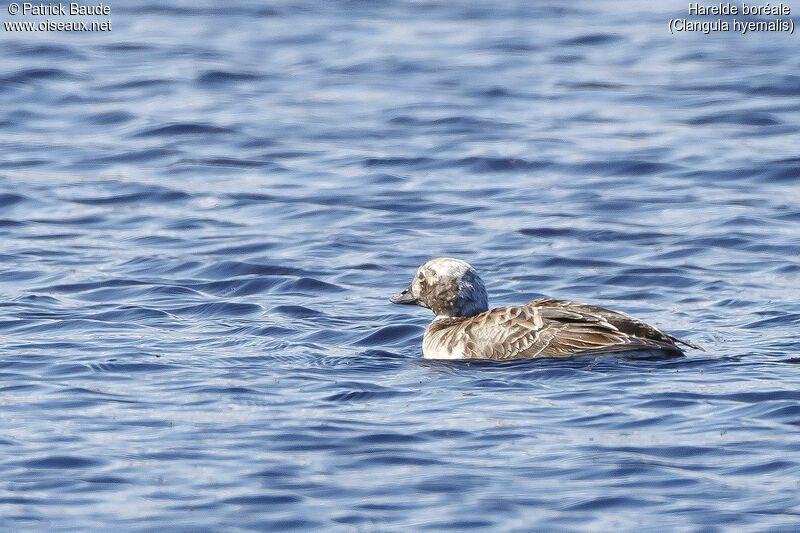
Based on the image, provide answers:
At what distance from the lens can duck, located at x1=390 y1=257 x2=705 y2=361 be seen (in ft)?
32.7

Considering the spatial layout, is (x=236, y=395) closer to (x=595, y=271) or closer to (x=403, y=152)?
(x=595, y=271)

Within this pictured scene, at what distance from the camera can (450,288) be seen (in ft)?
37.1

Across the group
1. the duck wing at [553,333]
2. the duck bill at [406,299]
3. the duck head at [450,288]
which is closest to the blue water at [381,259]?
→ the duck wing at [553,333]

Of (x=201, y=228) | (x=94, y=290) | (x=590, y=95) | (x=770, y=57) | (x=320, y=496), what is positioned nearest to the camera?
(x=320, y=496)

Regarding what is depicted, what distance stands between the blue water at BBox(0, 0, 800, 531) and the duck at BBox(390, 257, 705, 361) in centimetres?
13

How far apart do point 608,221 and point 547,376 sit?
535cm

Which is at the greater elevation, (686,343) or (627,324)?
(627,324)

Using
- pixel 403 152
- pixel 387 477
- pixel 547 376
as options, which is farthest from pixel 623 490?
pixel 403 152

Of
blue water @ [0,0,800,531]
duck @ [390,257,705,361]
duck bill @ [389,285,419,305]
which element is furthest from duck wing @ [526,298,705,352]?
duck bill @ [389,285,419,305]

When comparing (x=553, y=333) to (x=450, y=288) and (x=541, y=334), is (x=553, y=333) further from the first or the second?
(x=450, y=288)

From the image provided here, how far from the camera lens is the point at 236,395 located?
9219 millimetres

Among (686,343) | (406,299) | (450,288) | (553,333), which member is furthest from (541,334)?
(406,299)

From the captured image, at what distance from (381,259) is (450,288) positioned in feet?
7.95

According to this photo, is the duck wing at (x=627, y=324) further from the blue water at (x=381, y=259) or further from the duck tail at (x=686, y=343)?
the blue water at (x=381, y=259)
